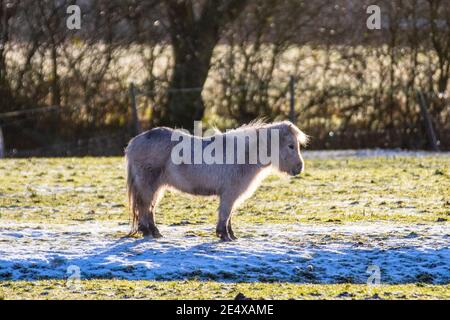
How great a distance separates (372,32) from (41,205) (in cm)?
1172

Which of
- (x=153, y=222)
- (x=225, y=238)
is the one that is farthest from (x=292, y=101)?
(x=225, y=238)

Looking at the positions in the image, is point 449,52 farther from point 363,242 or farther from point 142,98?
point 363,242

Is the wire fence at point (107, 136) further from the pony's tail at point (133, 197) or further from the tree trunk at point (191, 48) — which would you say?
the pony's tail at point (133, 197)

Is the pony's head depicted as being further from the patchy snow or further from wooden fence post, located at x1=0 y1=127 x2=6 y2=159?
wooden fence post, located at x1=0 y1=127 x2=6 y2=159

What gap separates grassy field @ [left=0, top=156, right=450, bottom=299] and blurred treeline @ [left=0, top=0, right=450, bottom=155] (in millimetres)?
2623

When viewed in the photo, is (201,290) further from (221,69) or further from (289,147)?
(221,69)

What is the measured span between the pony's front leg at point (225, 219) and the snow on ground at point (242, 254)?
0.48ft

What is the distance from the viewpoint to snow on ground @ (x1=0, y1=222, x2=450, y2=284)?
9.88m

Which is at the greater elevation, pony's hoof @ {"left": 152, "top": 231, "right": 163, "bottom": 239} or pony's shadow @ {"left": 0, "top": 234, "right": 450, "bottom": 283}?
pony's hoof @ {"left": 152, "top": 231, "right": 163, "bottom": 239}

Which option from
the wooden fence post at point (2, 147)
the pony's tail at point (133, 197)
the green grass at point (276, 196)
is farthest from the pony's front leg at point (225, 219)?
the wooden fence post at point (2, 147)

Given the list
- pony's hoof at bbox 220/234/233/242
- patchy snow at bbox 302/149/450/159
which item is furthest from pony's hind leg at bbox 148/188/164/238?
patchy snow at bbox 302/149/450/159

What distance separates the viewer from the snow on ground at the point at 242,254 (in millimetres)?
9883
